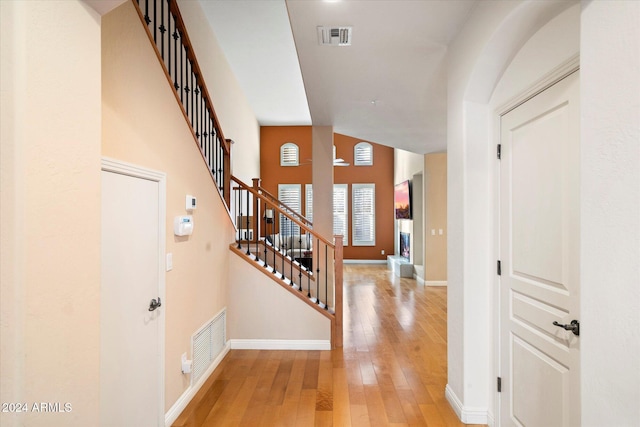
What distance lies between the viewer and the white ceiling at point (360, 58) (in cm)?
246

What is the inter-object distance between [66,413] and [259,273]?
2.96 m

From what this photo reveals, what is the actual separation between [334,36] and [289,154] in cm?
862

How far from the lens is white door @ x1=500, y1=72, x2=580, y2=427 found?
1.75 m

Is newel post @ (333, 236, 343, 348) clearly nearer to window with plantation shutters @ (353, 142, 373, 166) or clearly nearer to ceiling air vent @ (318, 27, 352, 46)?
ceiling air vent @ (318, 27, 352, 46)

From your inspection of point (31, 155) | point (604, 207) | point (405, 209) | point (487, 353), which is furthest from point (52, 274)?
point (405, 209)

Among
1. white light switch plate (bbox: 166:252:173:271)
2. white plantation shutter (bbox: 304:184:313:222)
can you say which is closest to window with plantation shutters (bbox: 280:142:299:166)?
white plantation shutter (bbox: 304:184:313:222)

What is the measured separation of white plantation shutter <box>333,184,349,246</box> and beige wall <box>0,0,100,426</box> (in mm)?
10076

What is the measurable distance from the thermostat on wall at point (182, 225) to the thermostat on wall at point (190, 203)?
0.09 meters

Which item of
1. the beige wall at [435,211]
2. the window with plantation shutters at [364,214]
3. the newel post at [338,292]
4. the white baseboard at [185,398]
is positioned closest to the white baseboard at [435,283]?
the beige wall at [435,211]

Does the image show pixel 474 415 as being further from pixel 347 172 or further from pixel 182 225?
pixel 347 172

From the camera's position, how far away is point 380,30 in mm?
2650

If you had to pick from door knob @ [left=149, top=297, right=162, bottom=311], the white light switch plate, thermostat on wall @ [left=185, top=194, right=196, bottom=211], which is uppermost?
thermostat on wall @ [left=185, top=194, right=196, bottom=211]

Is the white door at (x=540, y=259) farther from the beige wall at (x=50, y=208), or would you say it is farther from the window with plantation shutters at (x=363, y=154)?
the window with plantation shutters at (x=363, y=154)

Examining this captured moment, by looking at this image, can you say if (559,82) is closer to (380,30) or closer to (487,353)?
(380,30)
